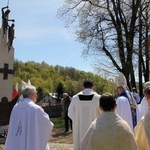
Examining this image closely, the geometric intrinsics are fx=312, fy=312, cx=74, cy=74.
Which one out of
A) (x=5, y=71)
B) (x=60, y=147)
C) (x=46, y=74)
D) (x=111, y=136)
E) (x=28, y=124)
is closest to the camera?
(x=111, y=136)

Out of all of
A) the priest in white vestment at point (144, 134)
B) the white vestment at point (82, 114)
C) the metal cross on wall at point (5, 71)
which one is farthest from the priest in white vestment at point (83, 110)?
the metal cross on wall at point (5, 71)

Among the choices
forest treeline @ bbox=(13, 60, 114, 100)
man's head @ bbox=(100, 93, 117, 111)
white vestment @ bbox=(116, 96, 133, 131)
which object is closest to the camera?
man's head @ bbox=(100, 93, 117, 111)

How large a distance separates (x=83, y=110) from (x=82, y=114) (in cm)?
10

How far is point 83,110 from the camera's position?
742cm

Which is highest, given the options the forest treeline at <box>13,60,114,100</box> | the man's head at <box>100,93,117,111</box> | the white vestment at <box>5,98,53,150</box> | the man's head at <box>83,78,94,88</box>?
the forest treeline at <box>13,60,114,100</box>

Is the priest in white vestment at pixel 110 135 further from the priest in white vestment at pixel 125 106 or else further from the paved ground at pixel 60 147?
the paved ground at pixel 60 147

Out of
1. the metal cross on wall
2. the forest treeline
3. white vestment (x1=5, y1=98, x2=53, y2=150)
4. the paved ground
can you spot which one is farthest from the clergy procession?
the forest treeline

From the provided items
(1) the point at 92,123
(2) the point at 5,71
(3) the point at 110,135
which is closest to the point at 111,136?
(3) the point at 110,135

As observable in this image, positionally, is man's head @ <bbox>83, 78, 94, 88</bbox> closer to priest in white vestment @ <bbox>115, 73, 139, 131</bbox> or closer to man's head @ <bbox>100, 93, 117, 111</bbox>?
priest in white vestment @ <bbox>115, 73, 139, 131</bbox>

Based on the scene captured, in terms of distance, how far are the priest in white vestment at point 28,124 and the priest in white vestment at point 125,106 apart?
1.91m

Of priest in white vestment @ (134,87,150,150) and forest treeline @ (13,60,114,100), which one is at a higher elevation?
forest treeline @ (13,60,114,100)

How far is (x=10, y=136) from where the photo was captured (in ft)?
19.0

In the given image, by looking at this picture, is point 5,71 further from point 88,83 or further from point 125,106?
point 125,106

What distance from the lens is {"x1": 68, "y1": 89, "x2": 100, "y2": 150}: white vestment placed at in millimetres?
7332
